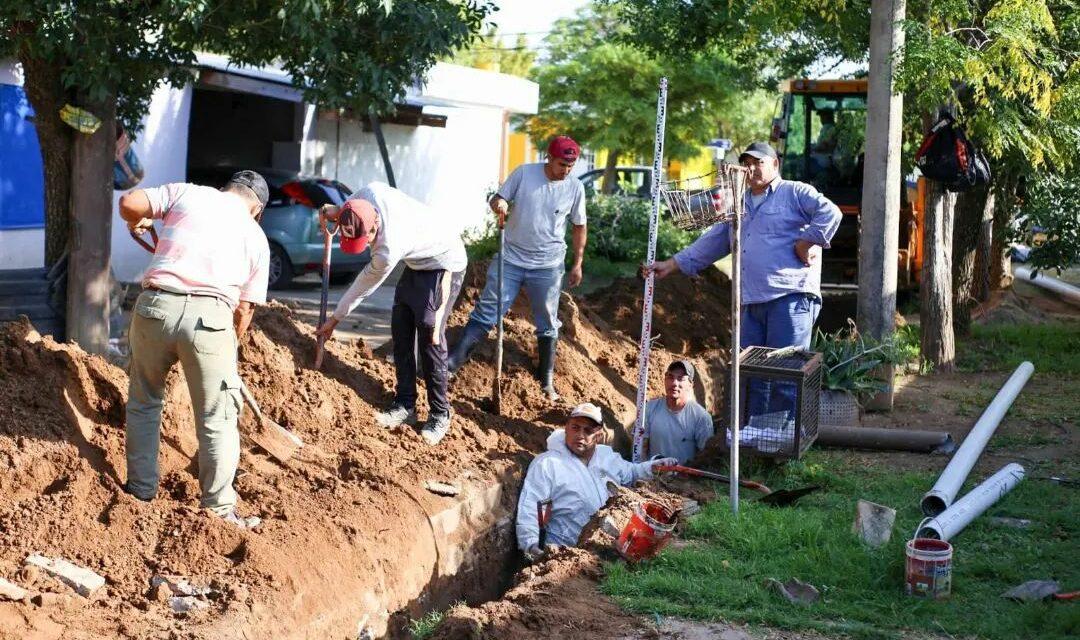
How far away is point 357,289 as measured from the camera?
23.2 feet

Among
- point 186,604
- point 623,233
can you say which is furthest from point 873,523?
point 623,233

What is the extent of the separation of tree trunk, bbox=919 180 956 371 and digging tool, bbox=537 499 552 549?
579cm

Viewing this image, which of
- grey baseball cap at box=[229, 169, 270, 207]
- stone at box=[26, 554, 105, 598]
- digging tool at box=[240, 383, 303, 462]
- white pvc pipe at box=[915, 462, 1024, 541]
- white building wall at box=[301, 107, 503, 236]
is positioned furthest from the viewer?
white building wall at box=[301, 107, 503, 236]

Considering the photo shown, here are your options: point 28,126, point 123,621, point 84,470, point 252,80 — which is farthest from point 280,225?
point 123,621

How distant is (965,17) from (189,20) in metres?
6.52

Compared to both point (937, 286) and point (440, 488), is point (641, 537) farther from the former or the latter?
point (937, 286)

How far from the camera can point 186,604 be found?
5176mm

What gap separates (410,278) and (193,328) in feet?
6.73

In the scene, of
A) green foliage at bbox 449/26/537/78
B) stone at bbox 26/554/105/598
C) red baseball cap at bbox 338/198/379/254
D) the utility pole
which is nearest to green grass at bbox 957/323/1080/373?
the utility pole

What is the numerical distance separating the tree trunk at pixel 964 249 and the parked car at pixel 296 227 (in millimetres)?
7085

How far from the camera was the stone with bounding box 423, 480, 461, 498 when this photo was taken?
22.6 ft

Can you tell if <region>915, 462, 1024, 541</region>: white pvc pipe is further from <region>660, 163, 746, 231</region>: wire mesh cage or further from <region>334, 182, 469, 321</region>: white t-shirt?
<region>334, 182, 469, 321</region>: white t-shirt

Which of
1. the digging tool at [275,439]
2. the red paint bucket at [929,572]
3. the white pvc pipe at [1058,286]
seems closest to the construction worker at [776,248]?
the red paint bucket at [929,572]

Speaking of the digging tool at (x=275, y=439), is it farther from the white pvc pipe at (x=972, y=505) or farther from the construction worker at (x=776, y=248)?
the white pvc pipe at (x=972, y=505)
